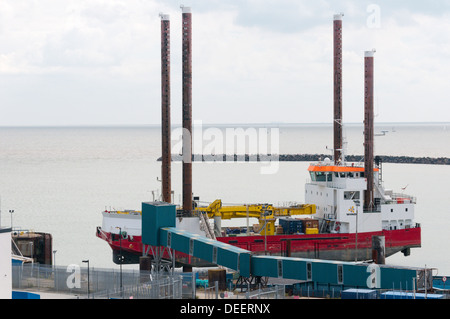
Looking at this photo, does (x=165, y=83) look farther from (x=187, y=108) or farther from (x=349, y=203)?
(x=349, y=203)

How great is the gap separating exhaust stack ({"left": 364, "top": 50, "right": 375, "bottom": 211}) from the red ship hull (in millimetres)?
3117

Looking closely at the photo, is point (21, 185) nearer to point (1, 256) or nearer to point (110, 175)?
point (110, 175)

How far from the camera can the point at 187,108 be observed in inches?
2527

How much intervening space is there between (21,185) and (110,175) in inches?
1393

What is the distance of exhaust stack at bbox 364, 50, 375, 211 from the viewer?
221 ft

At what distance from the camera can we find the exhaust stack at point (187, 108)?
63.2m

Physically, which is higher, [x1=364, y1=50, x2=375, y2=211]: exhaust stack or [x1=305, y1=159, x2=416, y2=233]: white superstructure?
[x1=364, y1=50, x2=375, y2=211]: exhaust stack

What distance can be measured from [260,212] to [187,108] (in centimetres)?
994

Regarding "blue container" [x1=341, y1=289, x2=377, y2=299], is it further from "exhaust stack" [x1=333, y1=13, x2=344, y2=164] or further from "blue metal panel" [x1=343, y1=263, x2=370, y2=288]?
"exhaust stack" [x1=333, y1=13, x2=344, y2=164]

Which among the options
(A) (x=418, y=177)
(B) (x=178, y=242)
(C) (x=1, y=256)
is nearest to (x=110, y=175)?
(A) (x=418, y=177)

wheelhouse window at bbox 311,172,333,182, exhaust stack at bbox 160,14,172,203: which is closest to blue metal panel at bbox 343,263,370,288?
exhaust stack at bbox 160,14,172,203

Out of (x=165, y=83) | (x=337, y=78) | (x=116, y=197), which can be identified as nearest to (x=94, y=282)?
(x=165, y=83)

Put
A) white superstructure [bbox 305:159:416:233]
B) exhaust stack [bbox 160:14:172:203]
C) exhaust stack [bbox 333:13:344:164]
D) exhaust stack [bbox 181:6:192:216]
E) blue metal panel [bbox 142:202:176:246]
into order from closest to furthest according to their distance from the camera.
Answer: blue metal panel [bbox 142:202:176:246] → exhaust stack [bbox 181:6:192:216] → exhaust stack [bbox 160:14:172:203] → white superstructure [bbox 305:159:416:233] → exhaust stack [bbox 333:13:344:164]

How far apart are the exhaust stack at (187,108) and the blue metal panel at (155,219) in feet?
53.1
